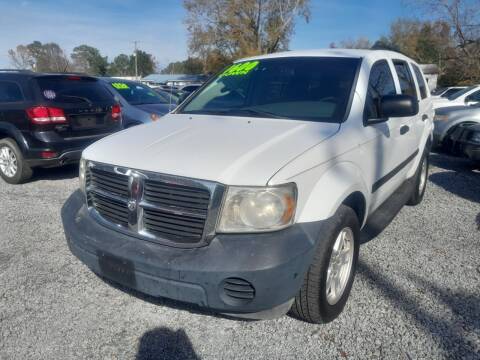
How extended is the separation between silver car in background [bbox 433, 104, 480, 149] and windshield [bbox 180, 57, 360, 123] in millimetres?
5606

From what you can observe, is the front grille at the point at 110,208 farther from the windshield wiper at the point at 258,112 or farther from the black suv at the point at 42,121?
the black suv at the point at 42,121

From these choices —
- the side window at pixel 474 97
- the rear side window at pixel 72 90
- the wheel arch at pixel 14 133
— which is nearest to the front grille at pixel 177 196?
the rear side window at pixel 72 90

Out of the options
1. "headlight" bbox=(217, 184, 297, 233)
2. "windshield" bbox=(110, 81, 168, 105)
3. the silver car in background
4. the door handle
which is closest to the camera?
"headlight" bbox=(217, 184, 297, 233)

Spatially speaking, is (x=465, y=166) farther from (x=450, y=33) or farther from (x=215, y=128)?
(x=450, y=33)

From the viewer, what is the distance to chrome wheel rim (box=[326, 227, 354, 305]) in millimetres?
2627

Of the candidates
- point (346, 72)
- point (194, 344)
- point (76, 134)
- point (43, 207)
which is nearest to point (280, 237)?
point (194, 344)

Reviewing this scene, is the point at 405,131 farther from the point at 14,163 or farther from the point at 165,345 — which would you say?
the point at 14,163

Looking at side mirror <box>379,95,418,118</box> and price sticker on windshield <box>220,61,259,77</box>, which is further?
price sticker on windshield <box>220,61,259,77</box>

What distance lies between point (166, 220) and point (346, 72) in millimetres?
1979

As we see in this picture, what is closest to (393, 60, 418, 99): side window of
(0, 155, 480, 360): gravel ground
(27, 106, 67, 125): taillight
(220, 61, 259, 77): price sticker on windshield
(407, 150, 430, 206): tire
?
(407, 150, 430, 206): tire

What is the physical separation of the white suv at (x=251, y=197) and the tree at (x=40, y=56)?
141 feet

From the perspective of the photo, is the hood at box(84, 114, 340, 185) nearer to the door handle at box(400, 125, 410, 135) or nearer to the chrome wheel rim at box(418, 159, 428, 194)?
the door handle at box(400, 125, 410, 135)

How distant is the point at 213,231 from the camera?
2230mm

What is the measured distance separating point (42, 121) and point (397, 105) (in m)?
4.74
